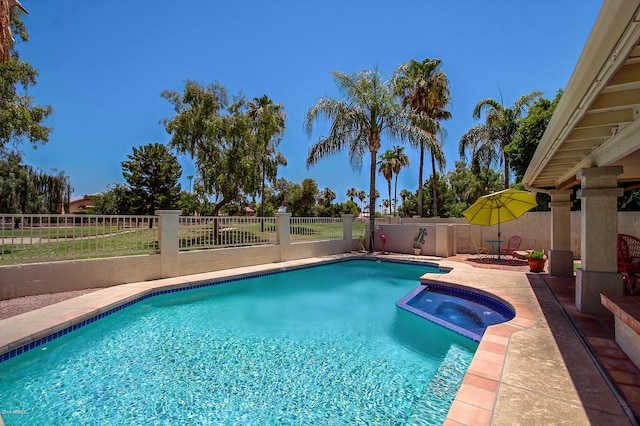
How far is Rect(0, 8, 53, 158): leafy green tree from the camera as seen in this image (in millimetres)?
8938

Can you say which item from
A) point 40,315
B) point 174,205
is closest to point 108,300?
point 40,315

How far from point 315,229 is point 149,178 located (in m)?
26.8

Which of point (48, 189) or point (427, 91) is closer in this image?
point (427, 91)

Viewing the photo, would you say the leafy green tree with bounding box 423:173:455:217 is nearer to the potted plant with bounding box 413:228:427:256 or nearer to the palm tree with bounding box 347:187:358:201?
the potted plant with bounding box 413:228:427:256

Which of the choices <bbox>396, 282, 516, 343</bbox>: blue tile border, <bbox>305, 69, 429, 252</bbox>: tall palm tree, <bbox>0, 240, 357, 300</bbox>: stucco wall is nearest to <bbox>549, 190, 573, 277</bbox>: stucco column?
<bbox>396, 282, 516, 343</bbox>: blue tile border

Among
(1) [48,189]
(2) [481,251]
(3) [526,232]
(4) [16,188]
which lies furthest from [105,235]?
(1) [48,189]

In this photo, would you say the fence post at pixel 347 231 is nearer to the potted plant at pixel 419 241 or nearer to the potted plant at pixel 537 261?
the potted plant at pixel 419 241

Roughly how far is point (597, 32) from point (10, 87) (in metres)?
14.4

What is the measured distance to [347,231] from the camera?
15.5 meters

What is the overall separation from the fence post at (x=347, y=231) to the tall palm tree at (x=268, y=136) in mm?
5520

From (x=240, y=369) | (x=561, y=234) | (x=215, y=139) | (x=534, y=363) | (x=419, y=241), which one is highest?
(x=215, y=139)

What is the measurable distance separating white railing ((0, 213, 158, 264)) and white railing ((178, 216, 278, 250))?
86 centimetres

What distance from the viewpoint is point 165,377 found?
156 inches

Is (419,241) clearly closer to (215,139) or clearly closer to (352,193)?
(215,139)
